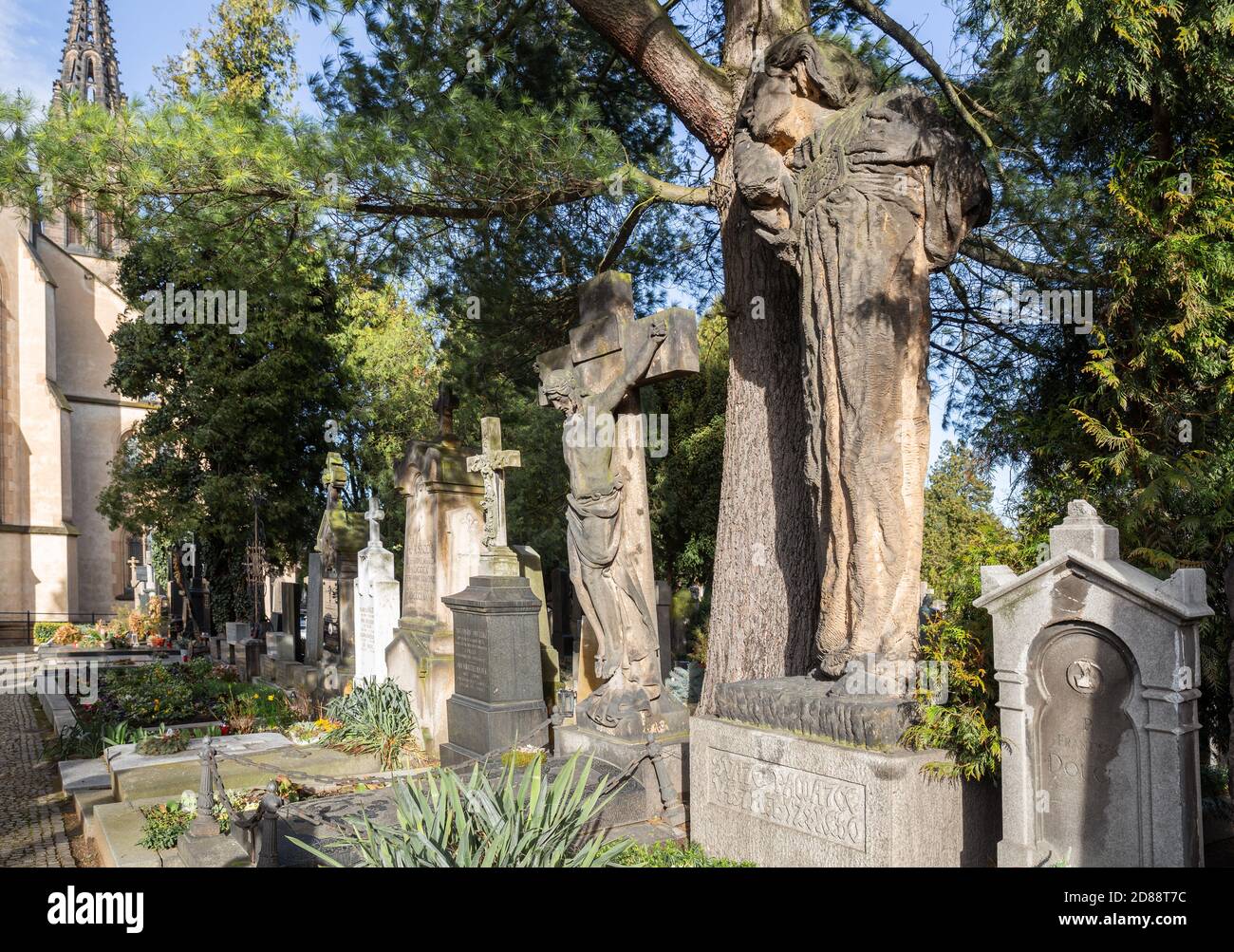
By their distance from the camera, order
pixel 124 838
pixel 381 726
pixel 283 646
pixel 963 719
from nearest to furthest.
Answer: pixel 963 719
pixel 124 838
pixel 381 726
pixel 283 646

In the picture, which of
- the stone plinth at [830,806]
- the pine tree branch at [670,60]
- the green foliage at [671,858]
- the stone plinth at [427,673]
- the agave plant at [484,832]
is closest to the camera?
the stone plinth at [830,806]

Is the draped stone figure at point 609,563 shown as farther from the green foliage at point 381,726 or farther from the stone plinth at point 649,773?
the green foliage at point 381,726

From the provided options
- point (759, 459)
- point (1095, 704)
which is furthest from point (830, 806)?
point (759, 459)

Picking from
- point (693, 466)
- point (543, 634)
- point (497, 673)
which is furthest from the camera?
point (693, 466)

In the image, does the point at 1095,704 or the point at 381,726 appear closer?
the point at 1095,704

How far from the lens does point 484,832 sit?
4.11 metres

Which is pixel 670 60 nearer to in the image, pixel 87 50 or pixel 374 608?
pixel 374 608

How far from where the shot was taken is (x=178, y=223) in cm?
729

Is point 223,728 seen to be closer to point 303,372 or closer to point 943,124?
point 943,124

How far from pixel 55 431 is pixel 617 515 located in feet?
85.5

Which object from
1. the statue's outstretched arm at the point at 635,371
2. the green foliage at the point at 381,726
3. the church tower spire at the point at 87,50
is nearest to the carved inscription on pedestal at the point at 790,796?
the statue's outstretched arm at the point at 635,371

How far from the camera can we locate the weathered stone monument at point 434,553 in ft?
31.1

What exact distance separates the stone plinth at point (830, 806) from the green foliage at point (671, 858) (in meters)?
0.05

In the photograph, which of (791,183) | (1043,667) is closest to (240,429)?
(791,183)
